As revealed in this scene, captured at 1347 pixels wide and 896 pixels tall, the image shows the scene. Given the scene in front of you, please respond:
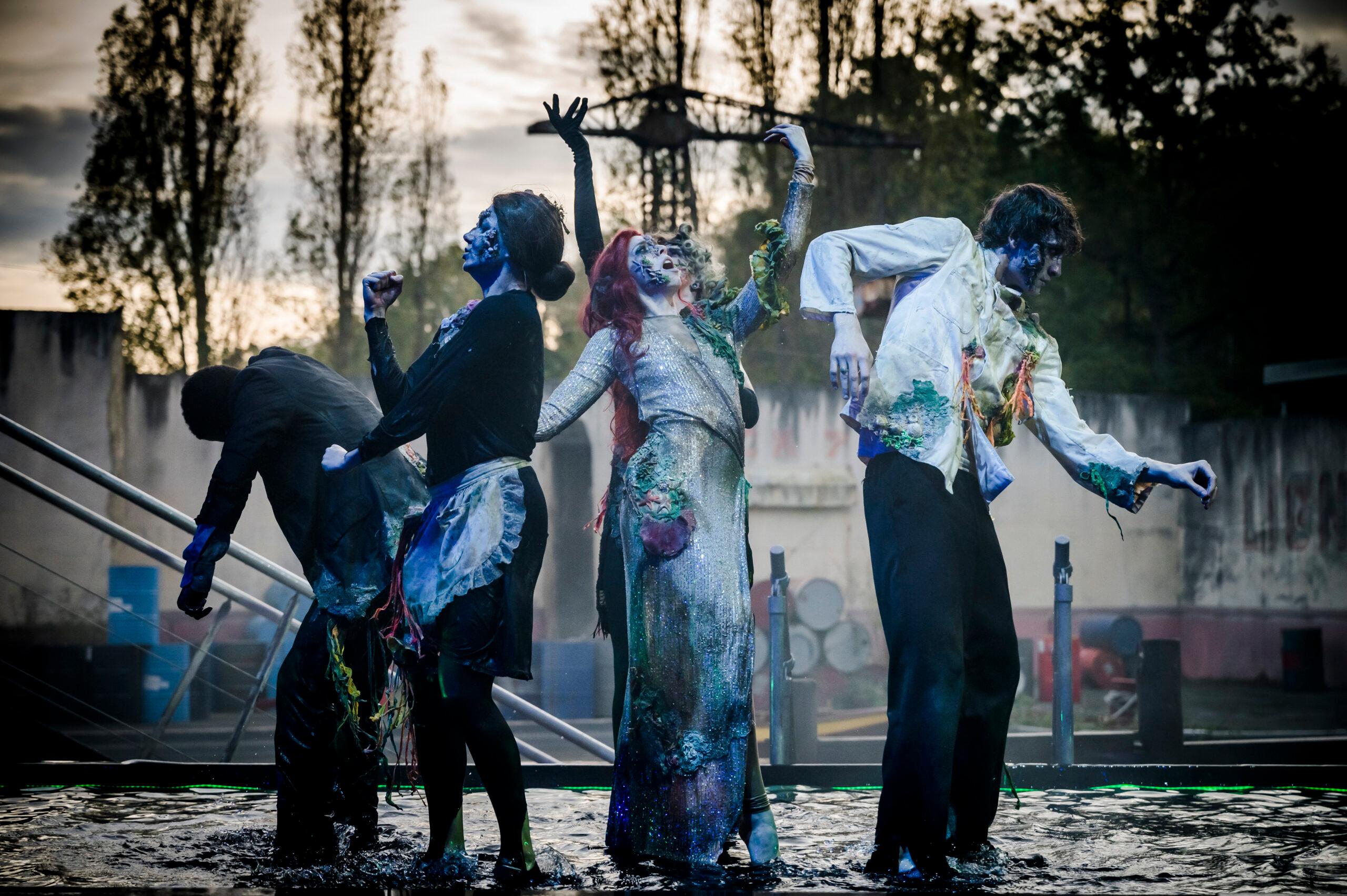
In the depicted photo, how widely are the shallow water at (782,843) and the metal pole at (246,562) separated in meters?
0.39

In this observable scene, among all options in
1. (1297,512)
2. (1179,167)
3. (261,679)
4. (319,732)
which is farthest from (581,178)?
(1179,167)

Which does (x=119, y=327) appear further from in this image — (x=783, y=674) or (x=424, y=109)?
(x=424, y=109)

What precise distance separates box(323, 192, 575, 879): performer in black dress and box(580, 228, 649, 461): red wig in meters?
0.31

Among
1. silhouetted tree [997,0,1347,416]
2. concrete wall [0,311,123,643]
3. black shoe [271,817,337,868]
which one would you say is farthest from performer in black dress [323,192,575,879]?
silhouetted tree [997,0,1347,416]

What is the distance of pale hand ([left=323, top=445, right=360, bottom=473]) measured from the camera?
4246 mm

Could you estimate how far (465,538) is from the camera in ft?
13.9

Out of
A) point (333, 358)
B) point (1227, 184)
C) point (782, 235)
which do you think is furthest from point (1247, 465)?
point (782, 235)

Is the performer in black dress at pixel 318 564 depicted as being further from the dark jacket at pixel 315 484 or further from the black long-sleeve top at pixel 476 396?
the black long-sleeve top at pixel 476 396

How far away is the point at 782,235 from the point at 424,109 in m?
27.2

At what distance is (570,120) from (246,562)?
2.56 m

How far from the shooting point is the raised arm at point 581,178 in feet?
16.4

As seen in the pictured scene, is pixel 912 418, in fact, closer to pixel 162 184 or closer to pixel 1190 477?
pixel 1190 477

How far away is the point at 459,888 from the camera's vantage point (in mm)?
3932

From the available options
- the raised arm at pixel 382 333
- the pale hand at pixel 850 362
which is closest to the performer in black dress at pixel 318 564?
the raised arm at pixel 382 333
